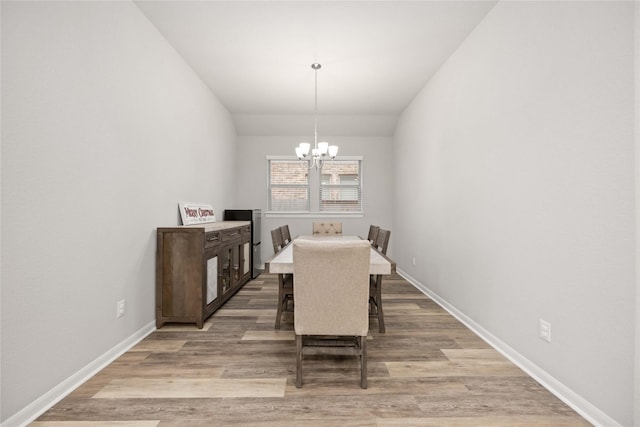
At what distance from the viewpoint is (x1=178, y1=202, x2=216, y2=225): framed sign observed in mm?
3422

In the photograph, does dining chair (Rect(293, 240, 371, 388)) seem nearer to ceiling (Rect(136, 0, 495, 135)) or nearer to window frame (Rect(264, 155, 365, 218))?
ceiling (Rect(136, 0, 495, 135))

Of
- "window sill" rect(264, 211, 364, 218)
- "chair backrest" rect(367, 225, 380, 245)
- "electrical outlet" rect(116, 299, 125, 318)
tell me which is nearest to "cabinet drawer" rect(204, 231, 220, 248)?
"electrical outlet" rect(116, 299, 125, 318)

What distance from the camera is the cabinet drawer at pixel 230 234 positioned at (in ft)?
11.7

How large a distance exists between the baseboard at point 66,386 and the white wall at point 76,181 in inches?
1.4

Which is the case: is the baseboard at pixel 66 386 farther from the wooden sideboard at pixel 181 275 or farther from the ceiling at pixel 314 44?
the ceiling at pixel 314 44

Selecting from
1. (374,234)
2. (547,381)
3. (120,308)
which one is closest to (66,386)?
(120,308)

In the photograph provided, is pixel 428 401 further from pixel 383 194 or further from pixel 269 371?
pixel 383 194

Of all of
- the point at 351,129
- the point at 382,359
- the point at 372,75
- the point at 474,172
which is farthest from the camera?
the point at 351,129

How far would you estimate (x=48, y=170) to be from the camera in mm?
1716

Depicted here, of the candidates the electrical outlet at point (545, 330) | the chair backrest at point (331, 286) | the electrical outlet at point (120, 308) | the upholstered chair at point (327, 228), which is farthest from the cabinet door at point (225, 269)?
the electrical outlet at point (545, 330)

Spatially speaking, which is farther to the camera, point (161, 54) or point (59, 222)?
point (161, 54)

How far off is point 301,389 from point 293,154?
4810 millimetres

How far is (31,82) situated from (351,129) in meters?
4.93

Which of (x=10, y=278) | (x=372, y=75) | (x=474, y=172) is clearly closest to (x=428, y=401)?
(x=474, y=172)
